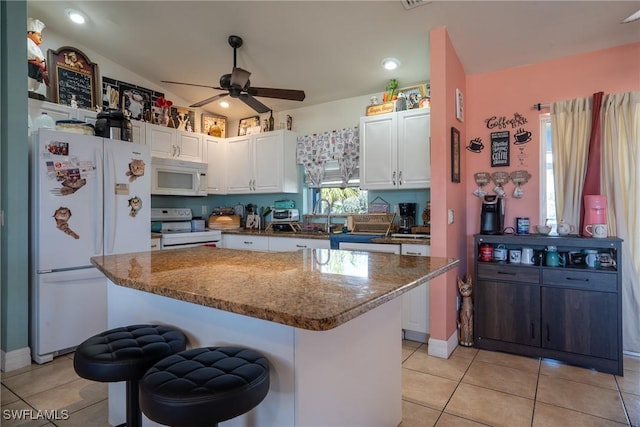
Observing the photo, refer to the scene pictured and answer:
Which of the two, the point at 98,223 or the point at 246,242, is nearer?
the point at 98,223

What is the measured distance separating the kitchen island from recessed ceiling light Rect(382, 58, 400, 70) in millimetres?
2175

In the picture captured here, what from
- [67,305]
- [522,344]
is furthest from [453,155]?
[67,305]

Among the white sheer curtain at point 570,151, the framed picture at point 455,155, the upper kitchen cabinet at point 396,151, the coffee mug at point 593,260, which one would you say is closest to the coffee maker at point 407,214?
the upper kitchen cabinet at point 396,151

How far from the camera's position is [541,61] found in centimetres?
302

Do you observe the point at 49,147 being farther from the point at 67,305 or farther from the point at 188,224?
the point at 188,224

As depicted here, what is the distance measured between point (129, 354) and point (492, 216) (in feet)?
9.35

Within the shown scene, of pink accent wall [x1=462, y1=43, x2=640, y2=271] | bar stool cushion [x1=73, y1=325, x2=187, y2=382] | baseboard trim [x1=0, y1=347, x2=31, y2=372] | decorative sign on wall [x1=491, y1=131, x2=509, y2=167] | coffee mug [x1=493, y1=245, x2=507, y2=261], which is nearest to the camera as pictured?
bar stool cushion [x1=73, y1=325, x2=187, y2=382]

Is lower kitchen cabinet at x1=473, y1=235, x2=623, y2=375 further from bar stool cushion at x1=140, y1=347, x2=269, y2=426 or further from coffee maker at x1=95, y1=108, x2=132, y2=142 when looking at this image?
coffee maker at x1=95, y1=108, x2=132, y2=142

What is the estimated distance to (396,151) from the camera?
336 centimetres

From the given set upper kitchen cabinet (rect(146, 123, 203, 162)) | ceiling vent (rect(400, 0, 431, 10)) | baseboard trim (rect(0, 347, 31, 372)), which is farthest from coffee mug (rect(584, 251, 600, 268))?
baseboard trim (rect(0, 347, 31, 372))

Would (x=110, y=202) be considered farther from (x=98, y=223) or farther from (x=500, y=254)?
(x=500, y=254)

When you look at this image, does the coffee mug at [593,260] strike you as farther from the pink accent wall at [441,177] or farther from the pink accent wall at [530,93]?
the pink accent wall at [441,177]

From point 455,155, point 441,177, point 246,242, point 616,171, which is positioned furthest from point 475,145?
point 246,242

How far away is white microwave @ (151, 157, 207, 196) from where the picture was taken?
3.88 metres
